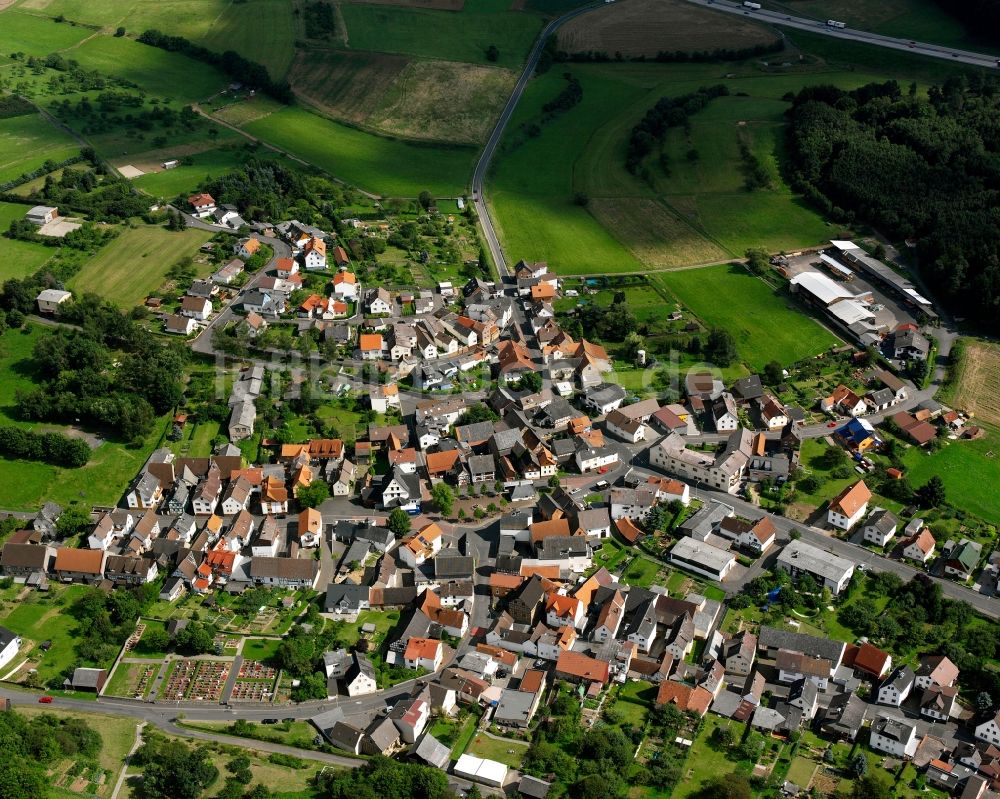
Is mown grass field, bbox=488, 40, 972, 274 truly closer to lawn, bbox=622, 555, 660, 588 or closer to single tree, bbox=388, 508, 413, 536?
single tree, bbox=388, 508, 413, 536

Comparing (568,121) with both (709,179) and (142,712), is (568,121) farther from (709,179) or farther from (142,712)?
(142,712)

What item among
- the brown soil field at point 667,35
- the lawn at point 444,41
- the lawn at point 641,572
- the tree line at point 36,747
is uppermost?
the brown soil field at point 667,35

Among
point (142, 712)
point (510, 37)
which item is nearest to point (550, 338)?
point (142, 712)

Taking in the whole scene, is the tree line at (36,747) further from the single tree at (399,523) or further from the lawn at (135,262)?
the lawn at (135,262)

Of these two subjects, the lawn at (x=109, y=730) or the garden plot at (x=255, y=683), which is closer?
the lawn at (x=109, y=730)

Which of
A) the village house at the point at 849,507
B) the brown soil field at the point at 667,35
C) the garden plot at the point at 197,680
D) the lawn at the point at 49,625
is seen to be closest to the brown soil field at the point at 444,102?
the brown soil field at the point at 667,35

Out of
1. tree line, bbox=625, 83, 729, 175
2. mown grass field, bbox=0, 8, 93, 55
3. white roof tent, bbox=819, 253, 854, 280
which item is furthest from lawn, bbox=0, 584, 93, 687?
mown grass field, bbox=0, 8, 93, 55
